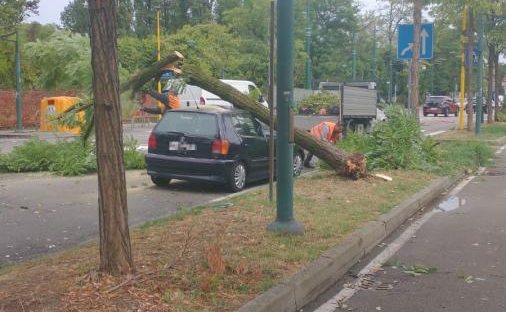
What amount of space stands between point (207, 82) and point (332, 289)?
6.45 meters

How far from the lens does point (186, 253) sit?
19.7ft

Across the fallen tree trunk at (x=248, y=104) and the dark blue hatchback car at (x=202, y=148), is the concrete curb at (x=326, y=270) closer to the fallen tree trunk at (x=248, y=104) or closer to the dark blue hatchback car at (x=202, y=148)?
the fallen tree trunk at (x=248, y=104)

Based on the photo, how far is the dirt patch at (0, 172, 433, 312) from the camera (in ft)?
15.3

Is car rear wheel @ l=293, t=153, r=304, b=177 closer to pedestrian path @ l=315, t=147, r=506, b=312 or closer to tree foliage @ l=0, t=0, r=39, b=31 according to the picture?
pedestrian path @ l=315, t=147, r=506, b=312

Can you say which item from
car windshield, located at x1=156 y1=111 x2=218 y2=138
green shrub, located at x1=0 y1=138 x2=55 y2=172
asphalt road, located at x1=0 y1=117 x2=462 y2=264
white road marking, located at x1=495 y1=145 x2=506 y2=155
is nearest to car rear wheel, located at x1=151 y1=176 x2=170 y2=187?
asphalt road, located at x1=0 y1=117 x2=462 y2=264

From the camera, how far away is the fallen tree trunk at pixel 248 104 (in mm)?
11305

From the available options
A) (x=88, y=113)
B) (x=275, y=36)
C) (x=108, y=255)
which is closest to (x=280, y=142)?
(x=275, y=36)

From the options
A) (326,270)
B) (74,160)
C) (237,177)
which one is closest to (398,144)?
(237,177)

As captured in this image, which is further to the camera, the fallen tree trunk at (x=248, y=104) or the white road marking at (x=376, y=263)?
the fallen tree trunk at (x=248, y=104)

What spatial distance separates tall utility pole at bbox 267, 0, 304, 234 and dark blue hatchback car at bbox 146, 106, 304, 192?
3.75 metres

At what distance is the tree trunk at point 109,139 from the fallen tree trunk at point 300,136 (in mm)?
6485

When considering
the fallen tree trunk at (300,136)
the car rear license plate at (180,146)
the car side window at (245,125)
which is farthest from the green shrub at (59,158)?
the car side window at (245,125)

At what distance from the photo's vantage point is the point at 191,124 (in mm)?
11008

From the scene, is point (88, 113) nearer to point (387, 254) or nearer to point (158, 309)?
point (387, 254)
